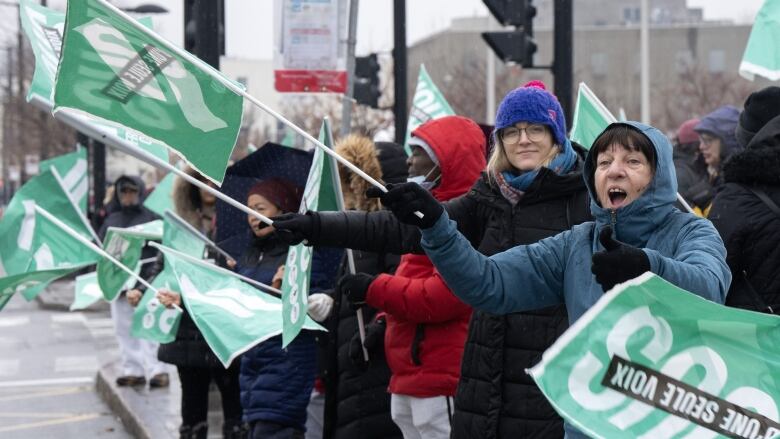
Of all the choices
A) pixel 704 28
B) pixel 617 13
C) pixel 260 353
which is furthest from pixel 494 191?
pixel 617 13

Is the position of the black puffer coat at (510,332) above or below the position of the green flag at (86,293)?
above

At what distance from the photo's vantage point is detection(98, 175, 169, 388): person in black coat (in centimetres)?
1135

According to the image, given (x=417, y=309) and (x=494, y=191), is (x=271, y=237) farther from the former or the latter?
(x=494, y=191)

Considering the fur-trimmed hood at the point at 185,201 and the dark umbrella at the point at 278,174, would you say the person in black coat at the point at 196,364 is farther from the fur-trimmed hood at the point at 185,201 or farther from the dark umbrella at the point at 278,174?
the dark umbrella at the point at 278,174

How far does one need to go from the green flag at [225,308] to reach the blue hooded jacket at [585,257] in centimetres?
208

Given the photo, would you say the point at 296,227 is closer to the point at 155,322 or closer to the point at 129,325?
the point at 155,322

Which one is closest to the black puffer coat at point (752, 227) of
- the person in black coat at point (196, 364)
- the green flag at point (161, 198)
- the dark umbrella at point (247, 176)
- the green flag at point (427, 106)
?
the dark umbrella at point (247, 176)

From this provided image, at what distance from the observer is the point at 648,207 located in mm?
3383

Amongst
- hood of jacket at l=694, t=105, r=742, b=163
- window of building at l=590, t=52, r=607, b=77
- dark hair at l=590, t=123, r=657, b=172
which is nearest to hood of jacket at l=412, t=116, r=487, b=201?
dark hair at l=590, t=123, r=657, b=172

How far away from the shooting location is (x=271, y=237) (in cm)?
678

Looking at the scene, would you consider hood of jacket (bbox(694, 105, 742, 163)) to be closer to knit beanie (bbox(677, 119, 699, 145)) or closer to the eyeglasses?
knit beanie (bbox(677, 119, 699, 145))

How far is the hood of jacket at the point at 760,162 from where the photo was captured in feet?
16.2

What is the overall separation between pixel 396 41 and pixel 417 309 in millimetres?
6823

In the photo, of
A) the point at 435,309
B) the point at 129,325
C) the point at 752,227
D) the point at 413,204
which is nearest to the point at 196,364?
the point at 435,309
